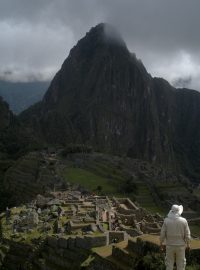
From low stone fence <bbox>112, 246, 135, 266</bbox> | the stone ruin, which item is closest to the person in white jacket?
low stone fence <bbox>112, 246, 135, 266</bbox>

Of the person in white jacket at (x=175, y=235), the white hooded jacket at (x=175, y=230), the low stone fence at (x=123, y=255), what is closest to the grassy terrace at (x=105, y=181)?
the low stone fence at (x=123, y=255)

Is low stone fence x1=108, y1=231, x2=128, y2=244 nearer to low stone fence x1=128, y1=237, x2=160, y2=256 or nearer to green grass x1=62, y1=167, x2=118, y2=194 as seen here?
Answer: low stone fence x1=128, y1=237, x2=160, y2=256

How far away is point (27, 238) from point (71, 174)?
6213cm

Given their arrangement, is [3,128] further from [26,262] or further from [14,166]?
[26,262]

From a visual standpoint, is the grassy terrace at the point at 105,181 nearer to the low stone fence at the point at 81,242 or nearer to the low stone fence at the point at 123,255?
the low stone fence at the point at 81,242

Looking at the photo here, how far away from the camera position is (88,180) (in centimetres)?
9225

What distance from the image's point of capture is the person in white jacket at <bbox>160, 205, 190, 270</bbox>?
44.7 feet

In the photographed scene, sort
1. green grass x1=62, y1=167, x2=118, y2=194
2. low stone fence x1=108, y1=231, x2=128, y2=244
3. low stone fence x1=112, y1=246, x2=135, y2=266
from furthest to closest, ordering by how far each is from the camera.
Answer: green grass x1=62, y1=167, x2=118, y2=194 → low stone fence x1=108, y1=231, x2=128, y2=244 → low stone fence x1=112, y1=246, x2=135, y2=266

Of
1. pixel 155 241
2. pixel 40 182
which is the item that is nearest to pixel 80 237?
pixel 155 241

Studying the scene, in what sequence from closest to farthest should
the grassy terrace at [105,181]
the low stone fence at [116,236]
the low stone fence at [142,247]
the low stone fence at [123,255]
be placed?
the low stone fence at [142,247], the low stone fence at [123,255], the low stone fence at [116,236], the grassy terrace at [105,181]

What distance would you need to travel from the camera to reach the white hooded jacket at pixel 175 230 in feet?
44.7

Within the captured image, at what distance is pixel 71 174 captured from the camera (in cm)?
9494

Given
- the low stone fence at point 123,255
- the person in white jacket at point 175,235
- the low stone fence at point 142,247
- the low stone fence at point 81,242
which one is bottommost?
the low stone fence at point 81,242

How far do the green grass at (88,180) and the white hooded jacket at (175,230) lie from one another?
69.0 meters
